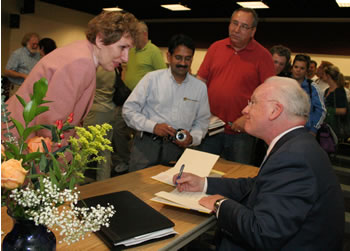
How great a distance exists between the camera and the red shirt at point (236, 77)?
2857 millimetres

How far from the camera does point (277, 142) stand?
4.75ft

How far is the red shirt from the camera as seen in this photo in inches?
112

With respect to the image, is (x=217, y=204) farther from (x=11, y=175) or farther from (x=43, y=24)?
(x=43, y=24)

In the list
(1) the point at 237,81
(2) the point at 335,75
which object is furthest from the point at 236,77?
(2) the point at 335,75

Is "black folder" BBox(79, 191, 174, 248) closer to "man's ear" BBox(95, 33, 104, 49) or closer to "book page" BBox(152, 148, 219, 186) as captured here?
"book page" BBox(152, 148, 219, 186)

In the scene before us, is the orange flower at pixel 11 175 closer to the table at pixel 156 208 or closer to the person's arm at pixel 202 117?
the table at pixel 156 208

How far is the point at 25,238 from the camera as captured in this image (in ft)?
2.60

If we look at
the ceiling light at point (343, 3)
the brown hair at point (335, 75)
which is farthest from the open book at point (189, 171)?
the ceiling light at point (343, 3)

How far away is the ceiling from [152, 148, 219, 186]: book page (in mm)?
6499

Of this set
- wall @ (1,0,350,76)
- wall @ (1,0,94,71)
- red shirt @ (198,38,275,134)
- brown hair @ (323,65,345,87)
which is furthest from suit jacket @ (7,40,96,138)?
wall @ (1,0,94,71)

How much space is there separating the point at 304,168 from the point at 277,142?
241mm

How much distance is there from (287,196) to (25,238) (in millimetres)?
842

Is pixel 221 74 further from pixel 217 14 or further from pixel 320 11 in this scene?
pixel 217 14

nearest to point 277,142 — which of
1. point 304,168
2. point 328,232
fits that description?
point 304,168
